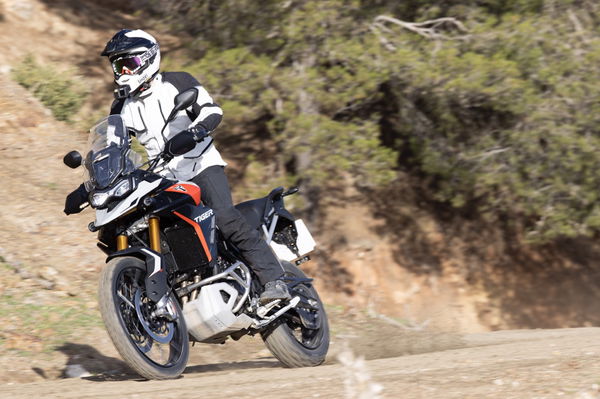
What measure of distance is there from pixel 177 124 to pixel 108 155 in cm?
90

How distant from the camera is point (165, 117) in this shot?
6199 millimetres

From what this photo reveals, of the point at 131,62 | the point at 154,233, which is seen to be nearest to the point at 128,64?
the point at 131,62

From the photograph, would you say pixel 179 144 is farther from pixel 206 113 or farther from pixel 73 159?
pixel 73 159

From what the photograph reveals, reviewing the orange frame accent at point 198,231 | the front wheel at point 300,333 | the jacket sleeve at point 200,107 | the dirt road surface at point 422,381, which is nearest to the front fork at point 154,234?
the orange frame accent at point 198,231

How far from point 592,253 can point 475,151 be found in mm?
5657

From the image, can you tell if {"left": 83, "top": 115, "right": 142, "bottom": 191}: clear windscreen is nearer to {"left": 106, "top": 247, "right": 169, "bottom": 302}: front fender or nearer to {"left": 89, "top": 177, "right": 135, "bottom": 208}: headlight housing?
{"left": 89, "top": 177, "right": 135, "bottom": 208}: headlight housing

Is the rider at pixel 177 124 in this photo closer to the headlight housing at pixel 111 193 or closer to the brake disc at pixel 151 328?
the headlight housing at pixel 111 193

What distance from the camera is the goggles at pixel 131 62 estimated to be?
596 centimetres

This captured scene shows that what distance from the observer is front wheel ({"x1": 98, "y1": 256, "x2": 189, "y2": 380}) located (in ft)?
17.2

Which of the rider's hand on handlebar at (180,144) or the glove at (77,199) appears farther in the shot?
the glove at (77,199)

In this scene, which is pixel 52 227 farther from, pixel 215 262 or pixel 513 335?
pixel 513 335

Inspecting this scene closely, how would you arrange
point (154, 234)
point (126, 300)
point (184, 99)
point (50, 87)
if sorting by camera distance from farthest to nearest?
point (50, 87), point (154, 234), point (126, 300), point (184, 99)

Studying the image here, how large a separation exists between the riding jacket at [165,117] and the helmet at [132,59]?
14 cm

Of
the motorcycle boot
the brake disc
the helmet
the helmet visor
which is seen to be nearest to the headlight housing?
the brake disc
